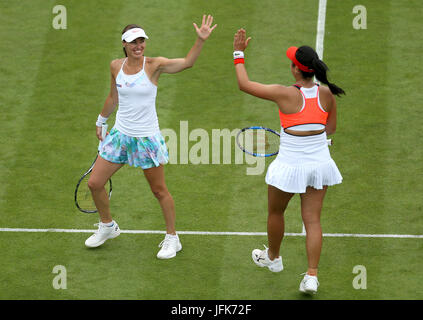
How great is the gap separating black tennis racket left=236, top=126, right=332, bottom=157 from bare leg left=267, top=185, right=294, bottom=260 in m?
1.61

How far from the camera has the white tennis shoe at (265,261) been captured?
8992 millimetres

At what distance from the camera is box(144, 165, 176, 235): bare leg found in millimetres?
9156

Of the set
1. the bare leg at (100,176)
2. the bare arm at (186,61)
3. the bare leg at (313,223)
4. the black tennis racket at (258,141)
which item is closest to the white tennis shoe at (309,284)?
the bare leg at (313,223)

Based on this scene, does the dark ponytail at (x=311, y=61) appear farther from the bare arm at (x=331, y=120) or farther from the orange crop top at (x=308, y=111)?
the bare arm at (x=331, y=120)

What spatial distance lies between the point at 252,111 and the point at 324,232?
111 inches

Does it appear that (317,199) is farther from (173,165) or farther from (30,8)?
(30,8)

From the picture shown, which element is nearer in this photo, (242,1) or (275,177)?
(275,177)

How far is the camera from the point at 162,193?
9.27m

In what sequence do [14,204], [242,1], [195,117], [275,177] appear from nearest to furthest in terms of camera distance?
[275,177], [14,204], [195,117], [242,1]

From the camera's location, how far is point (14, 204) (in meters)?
10.3

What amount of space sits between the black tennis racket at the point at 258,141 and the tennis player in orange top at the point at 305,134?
6.18ft

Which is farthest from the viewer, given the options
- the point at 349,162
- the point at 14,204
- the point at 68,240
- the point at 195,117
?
the point at 195,117

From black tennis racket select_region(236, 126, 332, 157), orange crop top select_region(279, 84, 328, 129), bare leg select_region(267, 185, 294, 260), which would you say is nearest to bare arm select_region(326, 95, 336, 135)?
orange crop top select_region(279, 84, 328, 129)

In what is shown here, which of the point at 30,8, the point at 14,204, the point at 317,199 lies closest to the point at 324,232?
the point at 317,199
